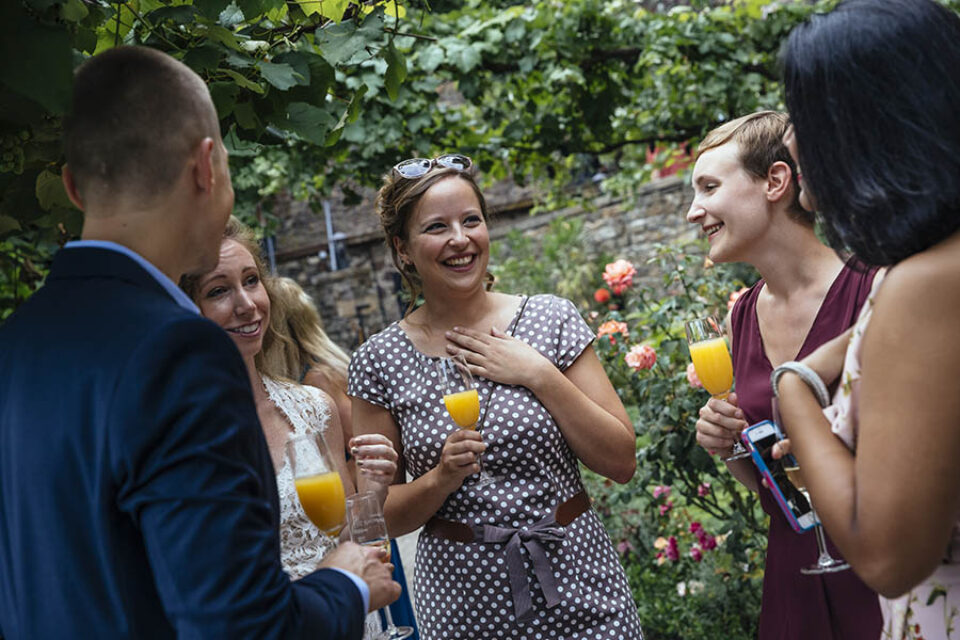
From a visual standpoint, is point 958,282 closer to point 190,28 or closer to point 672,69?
point 190,28

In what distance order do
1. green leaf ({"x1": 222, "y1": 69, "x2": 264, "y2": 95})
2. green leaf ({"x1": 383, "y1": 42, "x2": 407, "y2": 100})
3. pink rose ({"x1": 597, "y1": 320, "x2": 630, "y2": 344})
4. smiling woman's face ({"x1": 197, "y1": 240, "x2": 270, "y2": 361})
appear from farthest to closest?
pink rose ({"x1": 597, "y1": 320, "x2": 630, "y2": 344}), smiling woman's face ({"x1": 197, "y1": 240, "x2": 270, "y2": 361}), green leaf ({"x1": 383, "y1": 42, "x2": 407, "y2": 100}), green leaf ({"x1": 222, "y1": 69, "x2": 264, "y2": 95})

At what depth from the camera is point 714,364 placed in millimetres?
2451

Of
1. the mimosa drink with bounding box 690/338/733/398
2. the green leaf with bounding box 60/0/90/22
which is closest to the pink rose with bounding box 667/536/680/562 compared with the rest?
the mimosa drink with bounding box 690/338/733/398

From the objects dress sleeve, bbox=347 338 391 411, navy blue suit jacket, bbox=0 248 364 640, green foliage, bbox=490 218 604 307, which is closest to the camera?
navy blue suit jacket, bbox=0 248 364 640

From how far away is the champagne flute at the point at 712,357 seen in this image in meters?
2.45

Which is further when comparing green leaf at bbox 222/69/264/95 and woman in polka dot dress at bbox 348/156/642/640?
woman in polka dot dress at bbox 348/156/642/640

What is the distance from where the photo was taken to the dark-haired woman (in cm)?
127

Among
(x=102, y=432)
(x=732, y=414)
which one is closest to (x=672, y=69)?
(x=732, y=414)

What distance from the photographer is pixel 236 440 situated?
4.16ft

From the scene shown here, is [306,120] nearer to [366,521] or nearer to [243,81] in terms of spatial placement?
[243,81]

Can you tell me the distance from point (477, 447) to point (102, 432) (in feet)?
3.79

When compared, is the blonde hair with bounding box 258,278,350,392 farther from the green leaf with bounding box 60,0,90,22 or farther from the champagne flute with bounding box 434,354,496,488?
the green leaf with bounding box 60,0,90,22

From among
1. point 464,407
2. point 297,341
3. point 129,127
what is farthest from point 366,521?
point 297,341

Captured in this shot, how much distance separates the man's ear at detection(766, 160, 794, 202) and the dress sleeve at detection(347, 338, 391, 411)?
116cm
